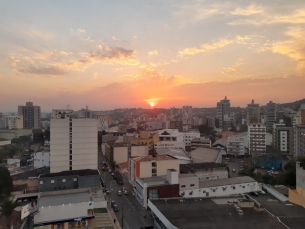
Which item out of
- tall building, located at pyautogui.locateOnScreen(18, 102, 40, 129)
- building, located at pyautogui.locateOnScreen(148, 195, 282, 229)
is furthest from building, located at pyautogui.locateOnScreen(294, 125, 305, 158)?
tall building, located at pyautogui.locateOnScreen(18, 102, 40, 129)

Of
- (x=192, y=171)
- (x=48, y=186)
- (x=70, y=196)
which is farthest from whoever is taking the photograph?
(x=192, y=171)

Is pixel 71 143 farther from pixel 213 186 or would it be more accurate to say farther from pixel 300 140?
pixel 300 140

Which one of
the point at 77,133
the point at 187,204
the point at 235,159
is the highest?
the point at 77,133

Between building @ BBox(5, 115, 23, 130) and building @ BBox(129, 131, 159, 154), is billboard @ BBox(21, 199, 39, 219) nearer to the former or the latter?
building @ BBox(129, 131, 159, 154)

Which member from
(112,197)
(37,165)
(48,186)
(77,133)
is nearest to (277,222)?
(112,197)

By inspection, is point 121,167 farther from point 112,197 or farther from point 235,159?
point 235,159

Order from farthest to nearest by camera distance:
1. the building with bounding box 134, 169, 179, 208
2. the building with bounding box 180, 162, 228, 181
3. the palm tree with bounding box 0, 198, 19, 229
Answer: the building with bounding box 180, 162, 228, 181 → the building with bounding box 134, 169, 179, 208 → the palm tree with bounding box 0, 198, 19, 229
